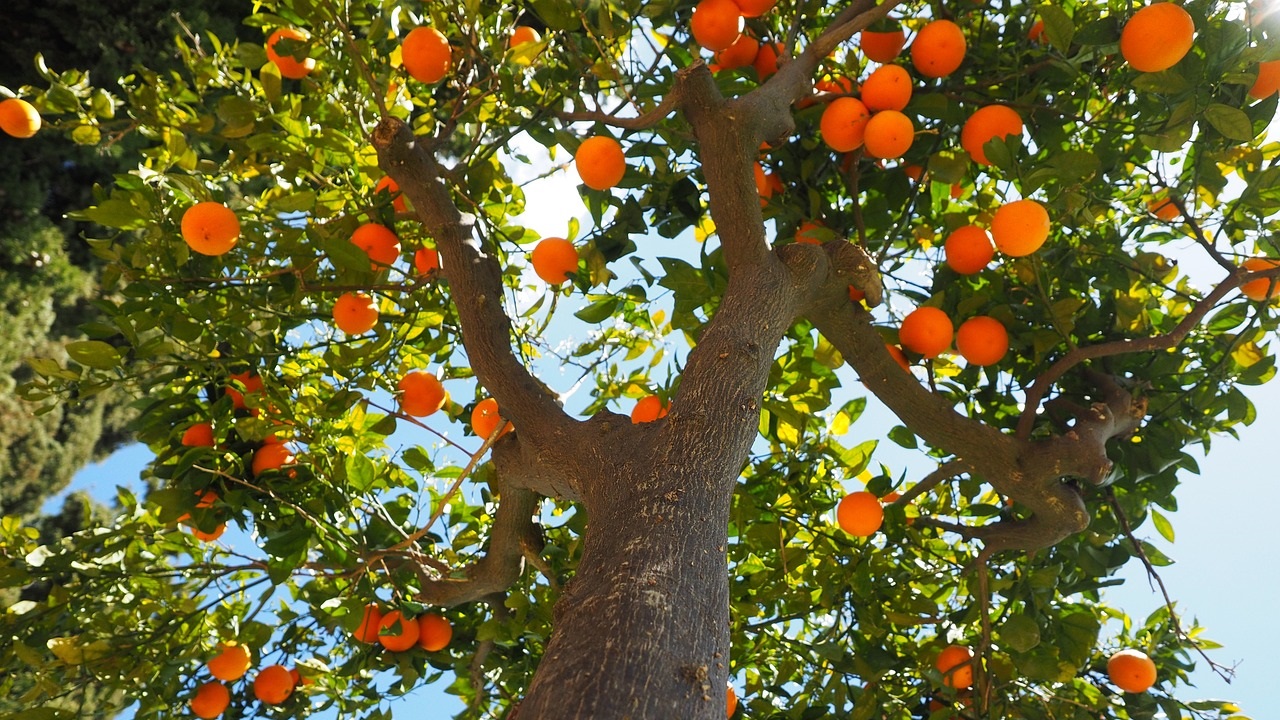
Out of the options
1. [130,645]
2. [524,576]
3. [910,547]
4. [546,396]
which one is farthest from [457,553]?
[910,547]

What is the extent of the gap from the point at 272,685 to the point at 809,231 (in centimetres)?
153

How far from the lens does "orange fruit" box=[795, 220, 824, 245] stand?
1.73 metres

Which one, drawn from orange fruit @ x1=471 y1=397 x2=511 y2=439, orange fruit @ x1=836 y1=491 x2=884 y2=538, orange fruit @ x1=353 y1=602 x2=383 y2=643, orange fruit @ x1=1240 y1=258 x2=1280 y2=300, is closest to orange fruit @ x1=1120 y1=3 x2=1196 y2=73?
orange fruit @ x1=1240 y1=258 x2=1280 y2=300

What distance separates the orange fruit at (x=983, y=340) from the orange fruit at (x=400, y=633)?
1.18 m

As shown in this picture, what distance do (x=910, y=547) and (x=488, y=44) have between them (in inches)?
Answer: 51.7

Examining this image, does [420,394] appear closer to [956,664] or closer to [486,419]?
[486,419]

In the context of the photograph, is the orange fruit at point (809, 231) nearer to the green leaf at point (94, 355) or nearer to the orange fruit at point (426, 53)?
the orange fruit at point (426, 53)

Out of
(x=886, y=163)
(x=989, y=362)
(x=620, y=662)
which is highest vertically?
(x=886, y=163)

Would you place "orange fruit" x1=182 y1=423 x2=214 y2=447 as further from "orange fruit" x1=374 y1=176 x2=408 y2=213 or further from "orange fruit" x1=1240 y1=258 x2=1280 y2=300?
"orange fruit" x1=1240 y1=258 x2=1280 y2=300

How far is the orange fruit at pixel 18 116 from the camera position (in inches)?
73.6

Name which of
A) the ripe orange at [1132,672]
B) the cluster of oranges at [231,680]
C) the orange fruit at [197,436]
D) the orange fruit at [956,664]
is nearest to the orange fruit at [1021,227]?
the orange fruit at [956,664]

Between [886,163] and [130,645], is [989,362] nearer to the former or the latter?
[886,163]

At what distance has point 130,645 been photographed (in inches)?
73.2

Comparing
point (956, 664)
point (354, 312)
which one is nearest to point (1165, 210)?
point (956, 664)
